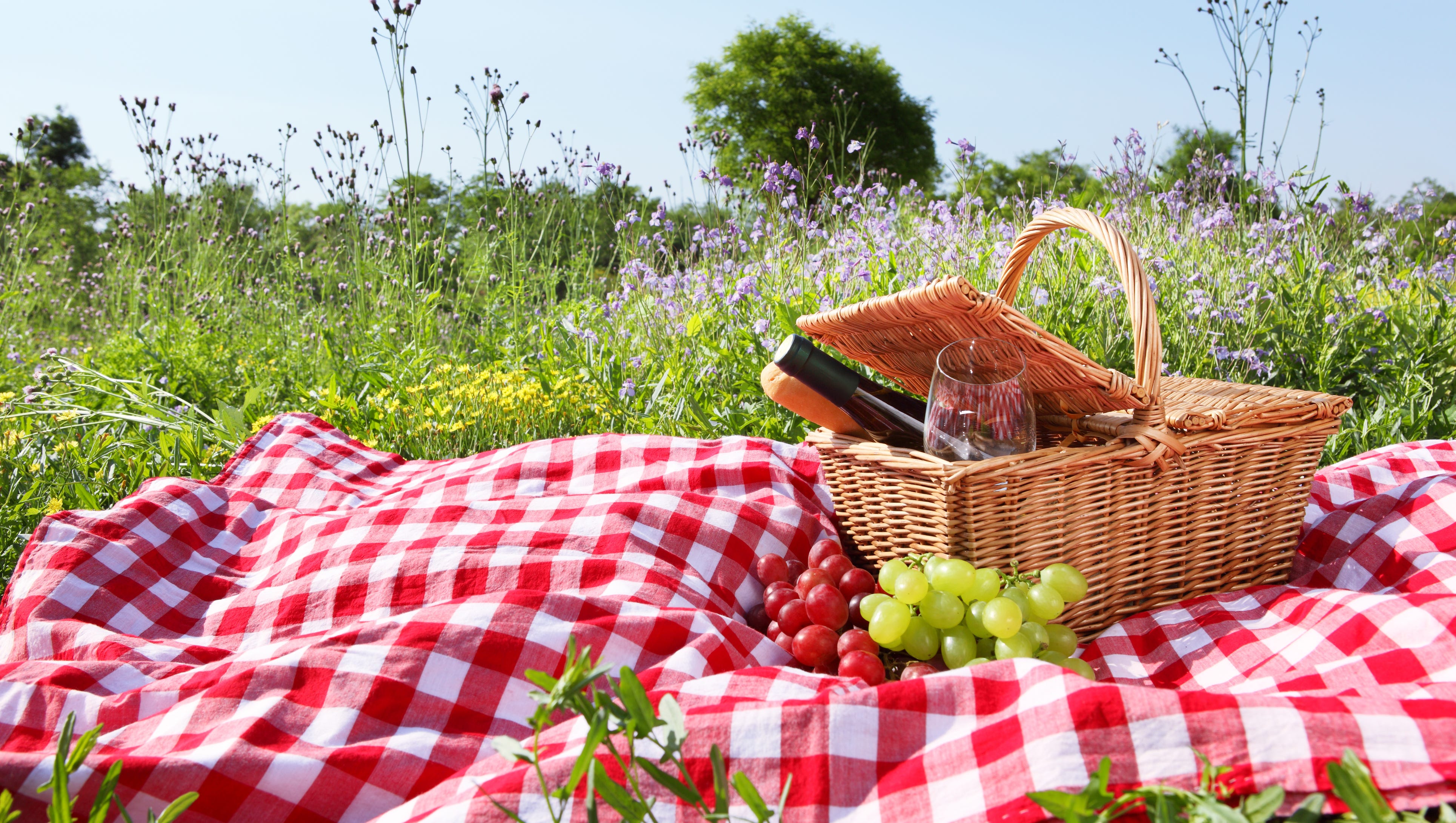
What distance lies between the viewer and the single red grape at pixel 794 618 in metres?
1.46

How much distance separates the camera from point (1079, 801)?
687mm

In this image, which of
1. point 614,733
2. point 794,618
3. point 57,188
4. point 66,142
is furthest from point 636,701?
point 66,142

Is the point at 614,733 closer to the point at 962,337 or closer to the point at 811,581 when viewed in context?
the point at 811,581

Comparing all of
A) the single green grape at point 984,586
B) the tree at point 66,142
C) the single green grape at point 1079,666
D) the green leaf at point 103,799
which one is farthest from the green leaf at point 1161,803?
the tree at point 66,142

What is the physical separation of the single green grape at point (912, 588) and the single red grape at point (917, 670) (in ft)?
0.29

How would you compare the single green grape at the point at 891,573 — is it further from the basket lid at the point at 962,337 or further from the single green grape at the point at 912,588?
the basket lid at the point at 962,337

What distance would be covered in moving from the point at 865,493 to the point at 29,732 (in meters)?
1.29

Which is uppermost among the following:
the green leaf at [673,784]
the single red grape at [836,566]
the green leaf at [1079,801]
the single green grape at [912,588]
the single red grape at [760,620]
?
the green leaf at [673,784]

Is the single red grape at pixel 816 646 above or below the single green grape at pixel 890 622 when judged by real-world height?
below

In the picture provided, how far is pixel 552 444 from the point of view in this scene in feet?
7.11

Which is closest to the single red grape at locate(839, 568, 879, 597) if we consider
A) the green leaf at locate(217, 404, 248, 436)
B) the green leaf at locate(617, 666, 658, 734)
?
the green leaf at locate(617, 666, 658, 734)

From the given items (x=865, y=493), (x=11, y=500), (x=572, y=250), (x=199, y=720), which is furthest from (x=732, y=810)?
(x=572, y=250)

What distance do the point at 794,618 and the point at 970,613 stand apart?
0.29 meters

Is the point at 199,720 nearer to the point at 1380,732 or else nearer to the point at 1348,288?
the point at 1380,732
